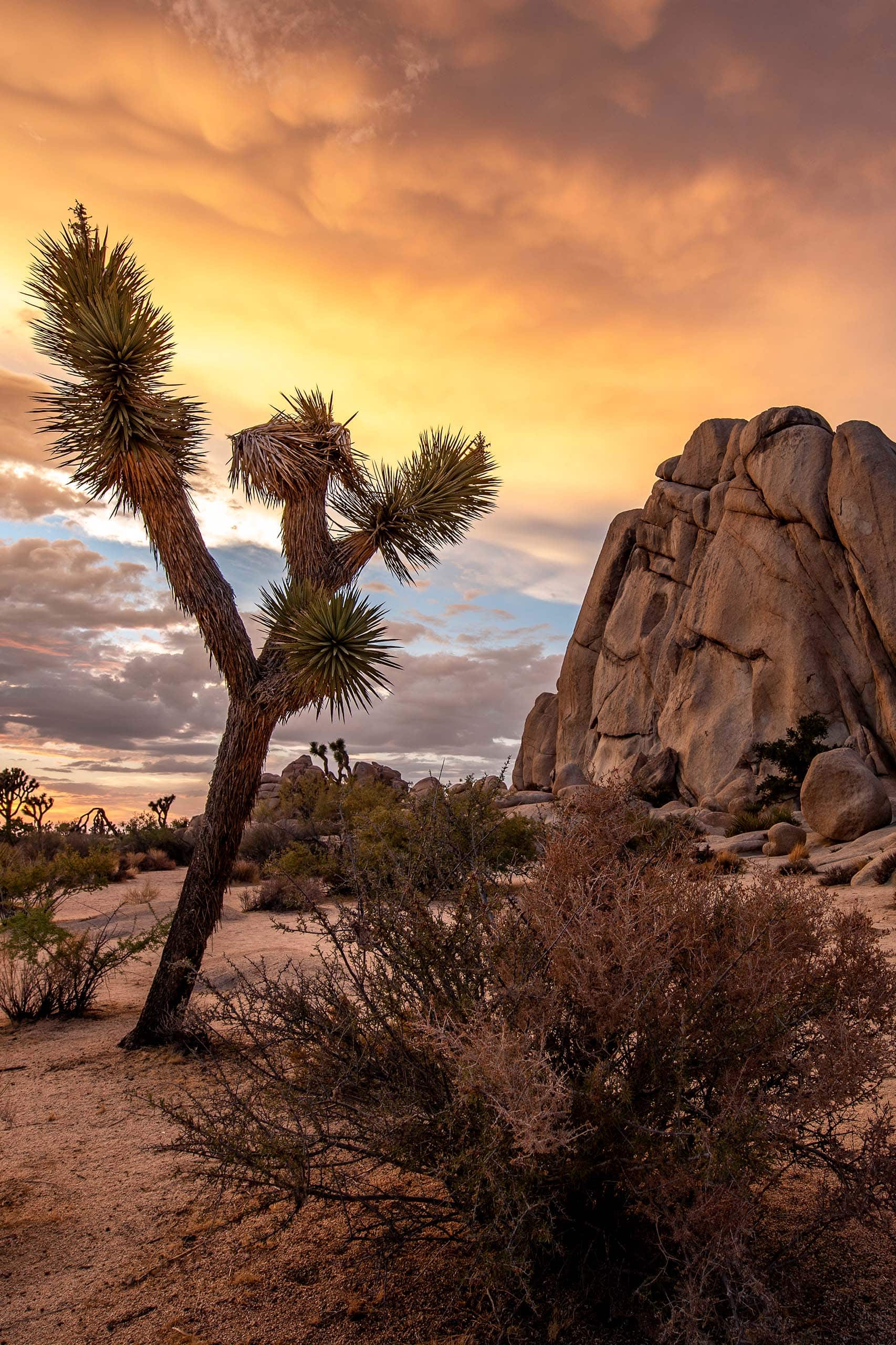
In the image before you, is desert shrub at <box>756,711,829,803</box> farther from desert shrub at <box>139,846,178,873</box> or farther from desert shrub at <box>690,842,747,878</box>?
desert shrub at <box>139,846,178,873</box>

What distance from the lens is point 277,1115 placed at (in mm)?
3086

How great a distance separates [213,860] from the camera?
7098mm

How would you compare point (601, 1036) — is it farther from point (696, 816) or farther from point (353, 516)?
point (696, 816)

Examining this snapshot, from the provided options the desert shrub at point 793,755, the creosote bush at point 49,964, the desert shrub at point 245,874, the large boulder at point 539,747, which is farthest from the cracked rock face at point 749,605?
the creosote bush at point 49,964

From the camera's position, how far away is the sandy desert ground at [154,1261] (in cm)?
294

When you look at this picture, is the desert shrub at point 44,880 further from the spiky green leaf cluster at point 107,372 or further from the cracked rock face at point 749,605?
the cracked rock face at point 749,605

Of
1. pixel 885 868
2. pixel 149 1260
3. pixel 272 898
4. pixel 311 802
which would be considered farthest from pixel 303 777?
pixel 149 1260

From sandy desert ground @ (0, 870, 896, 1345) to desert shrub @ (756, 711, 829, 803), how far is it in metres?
23.7

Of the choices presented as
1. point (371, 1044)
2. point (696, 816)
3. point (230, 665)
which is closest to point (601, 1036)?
point (371, 1044)

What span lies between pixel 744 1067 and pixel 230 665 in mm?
5677

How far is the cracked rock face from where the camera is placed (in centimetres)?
2631

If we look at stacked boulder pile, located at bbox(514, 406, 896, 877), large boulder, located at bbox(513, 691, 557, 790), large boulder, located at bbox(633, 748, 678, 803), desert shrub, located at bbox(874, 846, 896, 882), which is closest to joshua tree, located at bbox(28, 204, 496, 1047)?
desert shrub, located at bbox(874, 846, 896, 882)

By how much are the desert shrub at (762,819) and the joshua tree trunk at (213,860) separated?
18.1 m

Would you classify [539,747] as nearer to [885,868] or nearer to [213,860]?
[885,868]
